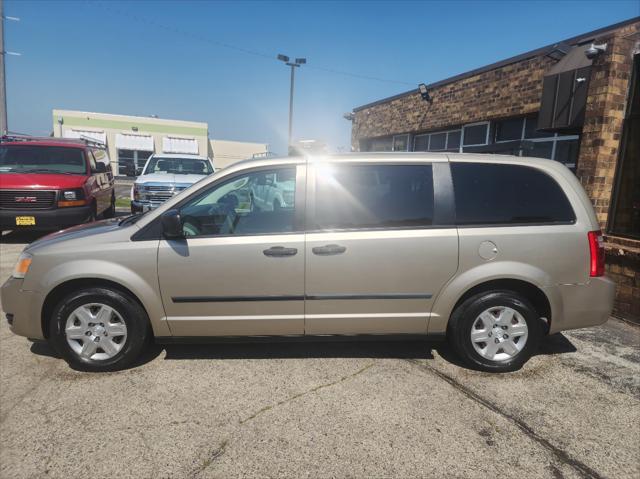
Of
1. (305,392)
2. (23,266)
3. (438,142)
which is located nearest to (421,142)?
(438,142)

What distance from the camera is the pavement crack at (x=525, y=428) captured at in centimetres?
231

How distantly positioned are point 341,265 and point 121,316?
5.83ft

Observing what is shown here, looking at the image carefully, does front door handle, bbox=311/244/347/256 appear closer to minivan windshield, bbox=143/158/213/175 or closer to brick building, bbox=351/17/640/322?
brick building, bbox=351/17/640/322

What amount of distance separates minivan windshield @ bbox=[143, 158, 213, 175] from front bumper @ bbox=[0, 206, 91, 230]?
9.38ft

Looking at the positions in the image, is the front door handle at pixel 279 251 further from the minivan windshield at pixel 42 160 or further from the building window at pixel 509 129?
the building window at pixel 509 129

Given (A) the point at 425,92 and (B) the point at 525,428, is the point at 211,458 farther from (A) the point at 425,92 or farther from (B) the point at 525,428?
(A) the point at 425,92

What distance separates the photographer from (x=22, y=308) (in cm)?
321

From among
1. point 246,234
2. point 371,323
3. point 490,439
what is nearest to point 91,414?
point 246,234

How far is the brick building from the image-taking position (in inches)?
193

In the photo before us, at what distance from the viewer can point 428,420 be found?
2.73m

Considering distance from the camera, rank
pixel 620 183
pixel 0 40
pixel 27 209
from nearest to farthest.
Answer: pixel 620 183, pixel 27 209, pixel 0 40

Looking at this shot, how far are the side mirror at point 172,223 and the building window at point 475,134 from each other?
8639mm

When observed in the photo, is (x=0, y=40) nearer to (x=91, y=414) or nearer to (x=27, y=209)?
(x=27, y=209)

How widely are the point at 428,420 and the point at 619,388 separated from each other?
5.62 feet
